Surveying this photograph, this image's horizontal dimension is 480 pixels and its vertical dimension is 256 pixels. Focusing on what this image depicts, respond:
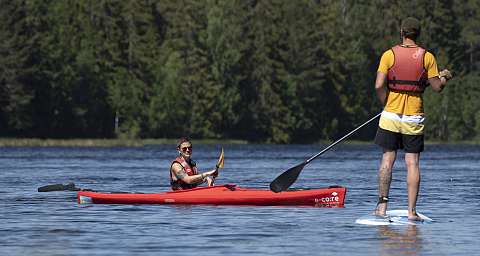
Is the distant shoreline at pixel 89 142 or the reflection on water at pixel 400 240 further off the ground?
the reflection on water at pixel 400 240

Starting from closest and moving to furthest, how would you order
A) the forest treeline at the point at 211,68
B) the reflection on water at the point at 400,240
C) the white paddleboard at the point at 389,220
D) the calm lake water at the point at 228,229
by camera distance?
1. the reflection on water at the point at 400,240
2. the calm lake water at the point at 228,229
3. the white paddleboard at the point at 389,220
4. the forest treeline at the point at 211,68

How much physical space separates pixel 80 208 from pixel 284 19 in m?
100

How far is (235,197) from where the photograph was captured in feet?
80.0

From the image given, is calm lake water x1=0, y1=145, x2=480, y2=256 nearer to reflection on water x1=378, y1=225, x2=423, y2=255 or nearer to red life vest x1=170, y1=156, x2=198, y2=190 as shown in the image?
reflection on water x1=378, y1=225, x2=423, y2=255

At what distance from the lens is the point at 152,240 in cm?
1744

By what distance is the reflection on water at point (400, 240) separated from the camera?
15.9 m

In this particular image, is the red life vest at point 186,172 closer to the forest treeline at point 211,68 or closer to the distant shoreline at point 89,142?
the distant shoreline at point 89,142

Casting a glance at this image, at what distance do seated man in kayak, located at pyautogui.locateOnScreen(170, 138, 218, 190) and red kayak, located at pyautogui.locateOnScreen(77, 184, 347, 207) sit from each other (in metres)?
1.33

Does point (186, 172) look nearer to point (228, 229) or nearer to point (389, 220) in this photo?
point (228, 229)

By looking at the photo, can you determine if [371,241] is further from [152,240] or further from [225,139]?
[225,139]

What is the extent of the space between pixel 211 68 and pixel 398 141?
3814 inches

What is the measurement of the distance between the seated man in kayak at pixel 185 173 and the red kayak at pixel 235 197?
133 cm

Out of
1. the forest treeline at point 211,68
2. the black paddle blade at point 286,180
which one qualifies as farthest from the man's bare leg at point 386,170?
the forest treeline at point 211,68

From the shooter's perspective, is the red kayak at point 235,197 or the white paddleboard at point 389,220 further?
the red kayak at point 235,197
